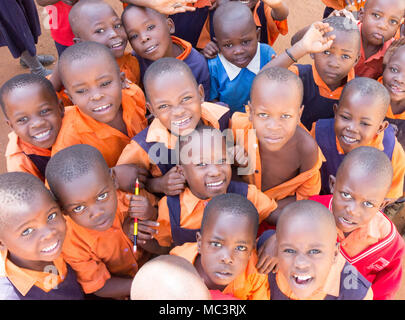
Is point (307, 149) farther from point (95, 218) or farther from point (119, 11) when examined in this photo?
point (119, 11)

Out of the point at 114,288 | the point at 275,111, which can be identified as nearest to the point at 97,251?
the point at 114,288

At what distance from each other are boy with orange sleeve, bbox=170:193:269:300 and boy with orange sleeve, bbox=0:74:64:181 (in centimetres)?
105

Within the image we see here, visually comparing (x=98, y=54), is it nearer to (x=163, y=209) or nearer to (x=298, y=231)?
(x=163, y=209)

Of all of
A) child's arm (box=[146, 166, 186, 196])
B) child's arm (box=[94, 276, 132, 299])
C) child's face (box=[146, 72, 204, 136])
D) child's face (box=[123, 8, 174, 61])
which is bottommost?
child's arm (box=[94, 276, 132, 299])

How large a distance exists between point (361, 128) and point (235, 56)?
3.52 ft

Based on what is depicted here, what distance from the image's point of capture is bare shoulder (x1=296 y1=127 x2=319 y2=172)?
2078mm

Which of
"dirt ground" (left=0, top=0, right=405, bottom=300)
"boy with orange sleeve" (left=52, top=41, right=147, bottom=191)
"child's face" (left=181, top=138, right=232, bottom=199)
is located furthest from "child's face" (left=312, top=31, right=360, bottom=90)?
"dirt ground" (left=0, top=0, right=405, bottom=300)

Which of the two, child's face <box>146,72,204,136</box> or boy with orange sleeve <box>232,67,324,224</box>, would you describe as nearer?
boy with orange sleeve <box>232,67,324,224</box>

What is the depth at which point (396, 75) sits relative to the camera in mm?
2342

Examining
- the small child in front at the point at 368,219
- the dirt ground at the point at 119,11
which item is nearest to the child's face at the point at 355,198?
the small child in front at the point at 368,219

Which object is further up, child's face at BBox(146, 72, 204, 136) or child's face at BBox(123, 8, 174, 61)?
child's face at BBox(123, 8, 174, 61)

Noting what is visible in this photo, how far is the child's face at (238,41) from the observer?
8.55 feet

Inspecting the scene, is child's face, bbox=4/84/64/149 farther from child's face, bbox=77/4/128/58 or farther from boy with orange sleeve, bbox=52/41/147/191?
child's face, bbox=77/4/128/58

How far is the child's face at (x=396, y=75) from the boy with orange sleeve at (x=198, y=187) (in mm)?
1146
